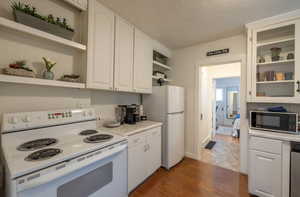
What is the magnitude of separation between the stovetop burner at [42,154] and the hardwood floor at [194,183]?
134 cm

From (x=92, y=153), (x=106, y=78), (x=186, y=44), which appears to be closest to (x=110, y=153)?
(x=92, y=153)

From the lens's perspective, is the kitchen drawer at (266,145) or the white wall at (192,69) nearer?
the kitchen drawer at (266,145)

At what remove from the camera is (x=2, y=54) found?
1.19m

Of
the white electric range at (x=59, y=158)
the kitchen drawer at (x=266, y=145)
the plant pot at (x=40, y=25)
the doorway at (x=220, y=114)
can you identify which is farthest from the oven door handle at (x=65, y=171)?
the doorway at (x=220, y=114)

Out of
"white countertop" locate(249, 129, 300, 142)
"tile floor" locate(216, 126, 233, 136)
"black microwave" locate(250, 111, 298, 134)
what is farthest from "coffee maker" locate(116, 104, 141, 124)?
"tile floor" locate(216, 126, 233, 136)

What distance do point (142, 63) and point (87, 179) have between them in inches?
74.8

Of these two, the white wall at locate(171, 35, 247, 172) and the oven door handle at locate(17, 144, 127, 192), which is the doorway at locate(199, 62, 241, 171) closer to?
the white wall at locate(171, 35, 247, 172)

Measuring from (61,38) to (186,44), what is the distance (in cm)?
244

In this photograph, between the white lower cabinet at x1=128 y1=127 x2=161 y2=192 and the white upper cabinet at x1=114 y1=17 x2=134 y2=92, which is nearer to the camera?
the white lower cabinet at x1=128 y1=127 x2=161 y2=192

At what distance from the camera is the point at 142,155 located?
1.95 m

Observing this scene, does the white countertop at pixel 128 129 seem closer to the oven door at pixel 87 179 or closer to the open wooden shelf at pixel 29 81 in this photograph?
the oven door at pixel 87 179

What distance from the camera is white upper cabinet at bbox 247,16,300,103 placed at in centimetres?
183

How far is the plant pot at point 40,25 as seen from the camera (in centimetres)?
117

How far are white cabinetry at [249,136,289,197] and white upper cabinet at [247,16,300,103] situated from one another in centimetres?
71
